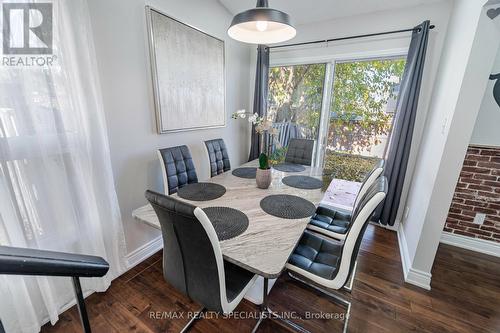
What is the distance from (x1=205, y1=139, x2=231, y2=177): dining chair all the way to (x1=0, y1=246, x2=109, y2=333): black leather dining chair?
1788 millimetres

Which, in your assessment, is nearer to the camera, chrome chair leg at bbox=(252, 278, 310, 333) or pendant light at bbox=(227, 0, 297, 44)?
chrome chair leg at bbox=(252, 278, 310, 333)

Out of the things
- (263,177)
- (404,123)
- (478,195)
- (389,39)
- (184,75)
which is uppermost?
(389,39)

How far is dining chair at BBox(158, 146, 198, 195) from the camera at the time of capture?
187cm

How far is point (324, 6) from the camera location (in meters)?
2.43

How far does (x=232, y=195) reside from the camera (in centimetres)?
169

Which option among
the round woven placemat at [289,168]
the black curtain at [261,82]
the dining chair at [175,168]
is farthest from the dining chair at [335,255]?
the black curtain at [261,82]

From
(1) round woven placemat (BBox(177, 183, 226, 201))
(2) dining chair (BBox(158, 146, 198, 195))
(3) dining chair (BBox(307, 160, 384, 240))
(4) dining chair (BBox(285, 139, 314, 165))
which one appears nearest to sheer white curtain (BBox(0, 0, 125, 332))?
(2) dining chair (BBox(158, 146, 198, 195))

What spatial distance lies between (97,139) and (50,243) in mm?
734

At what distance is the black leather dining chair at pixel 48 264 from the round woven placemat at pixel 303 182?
1.58 meters

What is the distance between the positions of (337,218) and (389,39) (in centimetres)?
214

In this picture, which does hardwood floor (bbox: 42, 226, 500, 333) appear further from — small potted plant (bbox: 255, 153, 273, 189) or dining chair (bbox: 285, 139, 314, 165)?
dining chair (bbox: 285, 139, 314, 165)

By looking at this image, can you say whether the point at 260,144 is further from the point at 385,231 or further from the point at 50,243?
the point at 50,243

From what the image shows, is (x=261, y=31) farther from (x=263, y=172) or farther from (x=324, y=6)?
(x=324, y=6)

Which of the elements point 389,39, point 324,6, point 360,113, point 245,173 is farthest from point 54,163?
point 389,39
